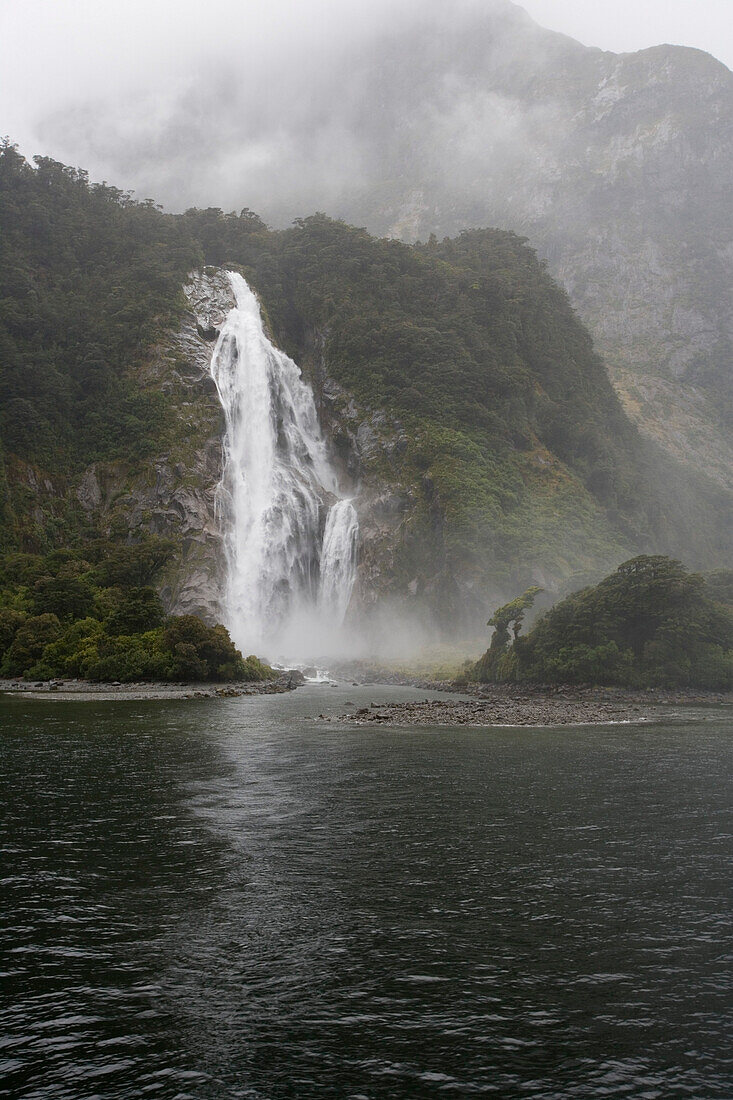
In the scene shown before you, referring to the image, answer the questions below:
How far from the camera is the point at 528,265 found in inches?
5295

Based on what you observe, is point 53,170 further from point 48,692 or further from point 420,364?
point 48,692

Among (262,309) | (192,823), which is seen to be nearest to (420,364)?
(262,309)

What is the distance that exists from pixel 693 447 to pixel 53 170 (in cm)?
12877

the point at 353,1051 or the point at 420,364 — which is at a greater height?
the point at 420,364

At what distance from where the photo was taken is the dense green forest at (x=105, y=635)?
49.7 m

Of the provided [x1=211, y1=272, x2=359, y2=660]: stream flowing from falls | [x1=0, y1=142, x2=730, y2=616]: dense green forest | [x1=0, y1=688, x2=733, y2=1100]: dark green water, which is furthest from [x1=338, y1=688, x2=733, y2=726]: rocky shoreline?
[x1=0, y1=142, x2=730, y2=616]: dense green forest

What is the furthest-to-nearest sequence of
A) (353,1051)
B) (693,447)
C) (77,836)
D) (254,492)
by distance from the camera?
(693,447), (254,492), (77,836), (353,1051)

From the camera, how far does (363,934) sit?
29.8ft

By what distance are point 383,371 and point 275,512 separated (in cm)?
3530

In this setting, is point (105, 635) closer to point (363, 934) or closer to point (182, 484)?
point (182, 484)

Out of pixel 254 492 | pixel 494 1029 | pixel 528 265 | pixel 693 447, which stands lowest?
pixel 494 1029

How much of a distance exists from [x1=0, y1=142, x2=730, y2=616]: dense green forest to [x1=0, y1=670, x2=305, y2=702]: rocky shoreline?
111 ft

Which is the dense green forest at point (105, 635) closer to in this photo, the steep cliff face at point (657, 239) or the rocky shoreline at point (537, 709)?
the rocky shoreline at point (537, 709)

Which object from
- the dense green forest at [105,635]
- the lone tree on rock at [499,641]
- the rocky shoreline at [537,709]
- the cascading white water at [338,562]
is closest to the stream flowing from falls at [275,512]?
the cascading white water at [338,562]
